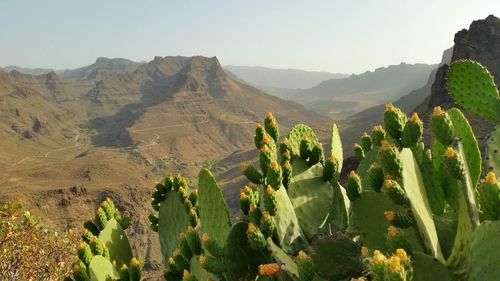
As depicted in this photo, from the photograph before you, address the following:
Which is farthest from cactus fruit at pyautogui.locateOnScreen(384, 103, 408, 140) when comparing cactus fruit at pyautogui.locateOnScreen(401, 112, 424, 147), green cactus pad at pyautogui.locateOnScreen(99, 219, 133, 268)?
green cactus pad at pyautogui.locateOnScreen(99, 219, 133, 268)

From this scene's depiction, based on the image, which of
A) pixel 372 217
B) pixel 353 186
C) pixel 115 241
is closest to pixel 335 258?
pixel 372 217

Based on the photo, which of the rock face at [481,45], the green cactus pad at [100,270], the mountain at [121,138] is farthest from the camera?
the rock face at [481,45]

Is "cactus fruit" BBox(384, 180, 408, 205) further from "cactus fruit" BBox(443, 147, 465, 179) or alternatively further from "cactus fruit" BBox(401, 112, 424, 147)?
"cactus fruit" BBox(401, 112, 424, 147)

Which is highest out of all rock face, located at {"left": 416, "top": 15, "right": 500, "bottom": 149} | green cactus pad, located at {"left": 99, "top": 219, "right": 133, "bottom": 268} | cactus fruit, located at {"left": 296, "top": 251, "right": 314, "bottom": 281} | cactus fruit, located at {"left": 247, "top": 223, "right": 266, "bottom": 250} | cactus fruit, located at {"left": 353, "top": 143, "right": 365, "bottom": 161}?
rock face, located at {"left": 416, "top": 15, "right": 500, "bottom": 149}

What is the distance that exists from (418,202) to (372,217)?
0.39 meters

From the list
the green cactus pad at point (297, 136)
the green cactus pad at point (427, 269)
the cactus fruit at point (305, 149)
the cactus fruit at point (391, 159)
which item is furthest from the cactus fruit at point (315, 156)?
the green cactus pad at point (427, 269)

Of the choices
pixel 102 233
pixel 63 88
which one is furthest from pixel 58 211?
pixel 63 88

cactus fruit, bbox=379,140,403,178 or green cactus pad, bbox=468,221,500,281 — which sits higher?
cactus fruit, bbox=379,140,403,178

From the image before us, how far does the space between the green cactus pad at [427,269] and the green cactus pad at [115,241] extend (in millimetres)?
2627

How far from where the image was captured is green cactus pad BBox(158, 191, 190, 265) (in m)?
3.71

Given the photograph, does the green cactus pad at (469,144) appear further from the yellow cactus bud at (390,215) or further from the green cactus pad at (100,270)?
the green cactus pad at (100,270)

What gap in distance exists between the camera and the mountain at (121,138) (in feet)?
105

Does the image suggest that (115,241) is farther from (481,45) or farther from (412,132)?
(481,45)

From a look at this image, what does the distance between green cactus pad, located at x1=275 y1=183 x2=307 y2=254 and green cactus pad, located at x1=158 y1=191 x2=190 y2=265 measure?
1105 millimetres
